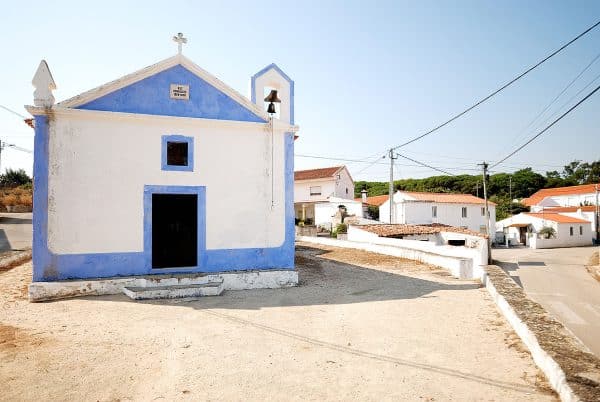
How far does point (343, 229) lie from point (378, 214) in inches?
528

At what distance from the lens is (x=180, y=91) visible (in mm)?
10266

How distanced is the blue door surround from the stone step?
2.64 ft

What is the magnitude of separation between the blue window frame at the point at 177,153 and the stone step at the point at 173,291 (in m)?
3.05

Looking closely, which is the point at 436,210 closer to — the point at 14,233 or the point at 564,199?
the point at 564,199

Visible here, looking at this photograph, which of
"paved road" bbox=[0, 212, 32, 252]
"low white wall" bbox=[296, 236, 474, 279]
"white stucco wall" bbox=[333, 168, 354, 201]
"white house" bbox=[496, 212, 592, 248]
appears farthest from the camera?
"white stucco wall" bbox=[333, 168, 354, 201]

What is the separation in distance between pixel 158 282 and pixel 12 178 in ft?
176

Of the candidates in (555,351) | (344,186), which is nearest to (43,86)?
(555,351)

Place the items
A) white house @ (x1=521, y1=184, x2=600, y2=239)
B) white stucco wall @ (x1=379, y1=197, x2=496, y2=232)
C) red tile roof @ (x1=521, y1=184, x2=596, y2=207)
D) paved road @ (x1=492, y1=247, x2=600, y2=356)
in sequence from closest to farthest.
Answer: paved road @ (x1=492, y1=247, x2=600, y2=356) < white stucco wall @ (x1=379, y1=197, x2=496, y2=232) < white house @ (x1=521, y1=184, x2=600, y2=239) < red tile roof @ (x1=521, y1=184, x2=596, y2=207)

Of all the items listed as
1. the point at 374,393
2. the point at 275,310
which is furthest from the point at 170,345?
the point at 374,393

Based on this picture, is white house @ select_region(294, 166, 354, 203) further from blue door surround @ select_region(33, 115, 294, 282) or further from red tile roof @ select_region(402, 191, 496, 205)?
blue door surround @ select_region(33, 115, 294, 282)

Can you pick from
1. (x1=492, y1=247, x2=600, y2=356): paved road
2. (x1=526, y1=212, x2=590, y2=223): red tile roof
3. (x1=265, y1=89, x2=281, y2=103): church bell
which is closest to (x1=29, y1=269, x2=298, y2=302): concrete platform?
(x1=265, y1=89, x2=281, y2=103): church bell

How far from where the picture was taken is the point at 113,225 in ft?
31.6

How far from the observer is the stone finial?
30.0ft

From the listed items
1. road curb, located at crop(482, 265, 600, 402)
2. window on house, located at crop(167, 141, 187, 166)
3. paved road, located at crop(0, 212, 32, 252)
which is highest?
window on house, located at crop(167, 141, 187, 166)
